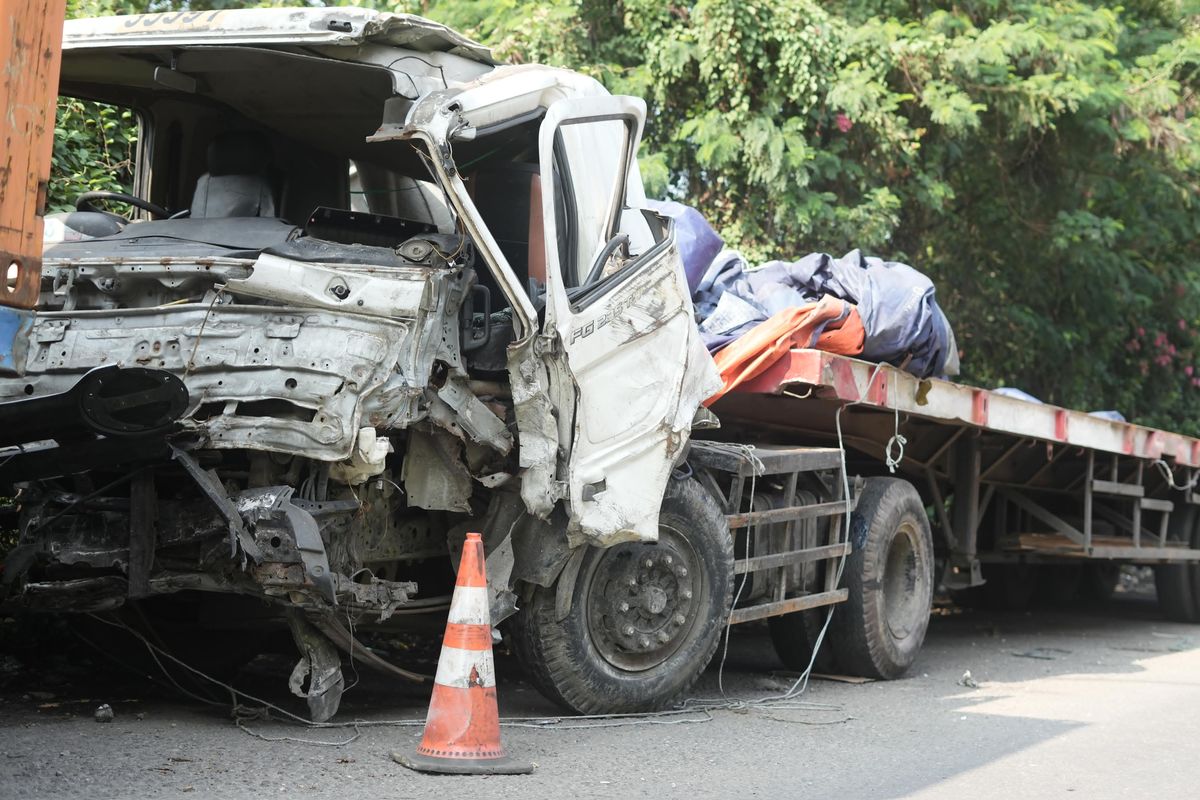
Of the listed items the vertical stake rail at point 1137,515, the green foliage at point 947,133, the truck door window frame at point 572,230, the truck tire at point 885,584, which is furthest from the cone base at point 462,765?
the vertical stake rail at point 1137,515

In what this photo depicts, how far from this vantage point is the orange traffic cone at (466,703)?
4.70 meters

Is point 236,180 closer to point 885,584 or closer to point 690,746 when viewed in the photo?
point 690,746

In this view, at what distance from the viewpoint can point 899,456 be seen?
26.1ft

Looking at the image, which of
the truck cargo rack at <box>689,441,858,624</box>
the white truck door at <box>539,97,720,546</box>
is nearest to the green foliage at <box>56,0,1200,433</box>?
the truck cargo rack at <box>689,441,858,624</box>

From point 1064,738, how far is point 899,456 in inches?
87.9

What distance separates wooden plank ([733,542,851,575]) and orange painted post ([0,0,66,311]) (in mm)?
3905

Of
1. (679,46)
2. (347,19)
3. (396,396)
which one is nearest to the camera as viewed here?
(396,396)

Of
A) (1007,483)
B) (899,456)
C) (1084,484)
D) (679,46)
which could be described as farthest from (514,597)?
(679,46)

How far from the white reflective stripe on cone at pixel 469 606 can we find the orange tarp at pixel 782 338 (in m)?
2.09

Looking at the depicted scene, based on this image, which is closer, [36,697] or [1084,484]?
[36,697]

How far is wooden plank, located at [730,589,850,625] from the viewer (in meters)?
6.72

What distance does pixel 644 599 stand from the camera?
19.7 feet

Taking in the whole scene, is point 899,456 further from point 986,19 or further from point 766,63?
point 986,19

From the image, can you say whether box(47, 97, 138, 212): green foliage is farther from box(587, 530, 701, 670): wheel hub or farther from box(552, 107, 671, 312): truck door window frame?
box(587, 530, 701, 670): wheel hub
